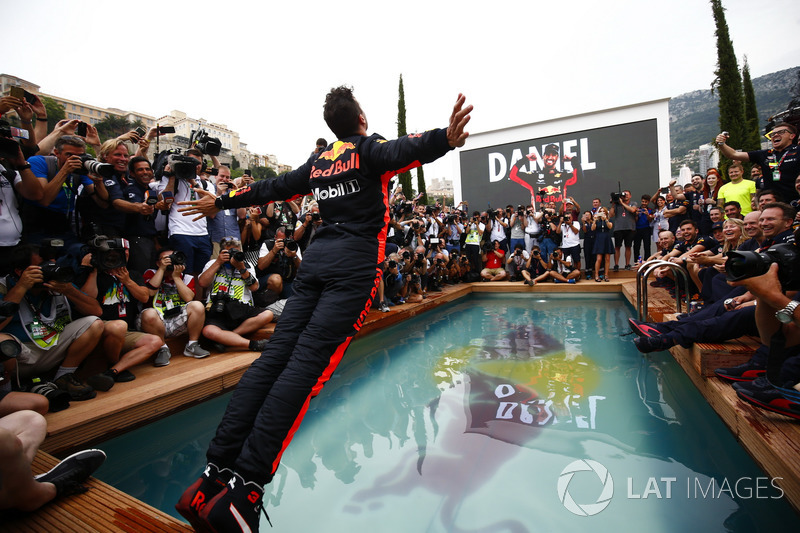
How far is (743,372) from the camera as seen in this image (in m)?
2.24

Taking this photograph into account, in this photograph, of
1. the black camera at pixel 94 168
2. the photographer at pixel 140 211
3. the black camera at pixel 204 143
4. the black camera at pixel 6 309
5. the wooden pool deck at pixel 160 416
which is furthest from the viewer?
the black camera at pixel 204 143

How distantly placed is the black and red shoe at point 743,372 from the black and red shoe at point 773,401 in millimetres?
306

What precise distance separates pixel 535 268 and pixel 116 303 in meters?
7.47

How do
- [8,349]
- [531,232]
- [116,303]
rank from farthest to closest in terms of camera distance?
[531,232] < [116,303] < [8,349]

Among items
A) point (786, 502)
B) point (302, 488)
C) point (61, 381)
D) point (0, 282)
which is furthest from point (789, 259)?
point (0, 282)

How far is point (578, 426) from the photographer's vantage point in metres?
2.46

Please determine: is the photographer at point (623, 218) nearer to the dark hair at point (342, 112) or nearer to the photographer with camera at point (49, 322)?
the dark hair at point (342, 112)

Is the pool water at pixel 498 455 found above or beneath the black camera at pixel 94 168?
beneath

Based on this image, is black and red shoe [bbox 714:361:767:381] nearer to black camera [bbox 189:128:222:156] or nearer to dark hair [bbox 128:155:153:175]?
black camera [bbox 189:128:222:156]

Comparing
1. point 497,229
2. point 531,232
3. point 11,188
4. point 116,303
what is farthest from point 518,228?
point 11,188

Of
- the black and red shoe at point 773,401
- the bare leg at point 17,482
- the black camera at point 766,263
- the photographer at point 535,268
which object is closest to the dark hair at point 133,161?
the bare leg at point 17,482

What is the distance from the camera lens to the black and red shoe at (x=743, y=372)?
2150 millimetres

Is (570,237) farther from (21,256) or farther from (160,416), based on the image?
(21,256)

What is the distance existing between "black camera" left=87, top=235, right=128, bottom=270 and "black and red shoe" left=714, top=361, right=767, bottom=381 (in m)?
4.13
